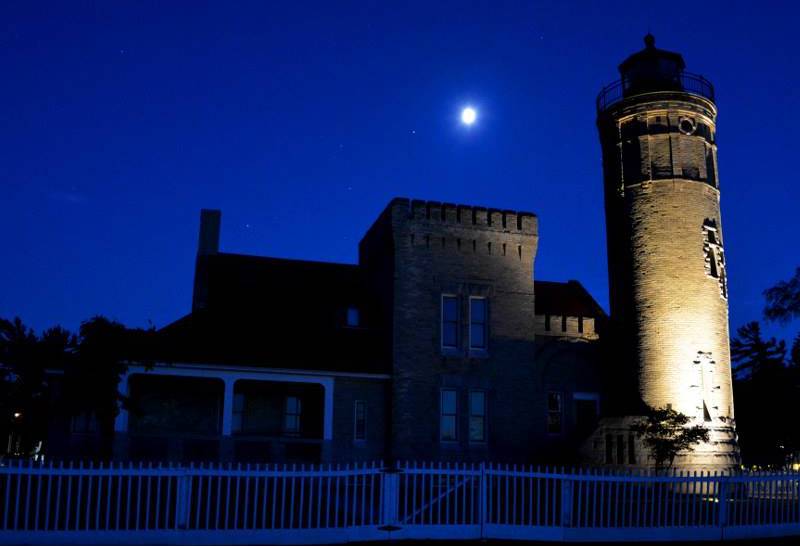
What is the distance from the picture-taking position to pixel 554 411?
2445 cm

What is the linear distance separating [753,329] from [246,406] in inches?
1386

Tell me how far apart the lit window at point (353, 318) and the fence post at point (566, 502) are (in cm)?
1224

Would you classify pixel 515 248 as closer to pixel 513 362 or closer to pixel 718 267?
pixel 513 362

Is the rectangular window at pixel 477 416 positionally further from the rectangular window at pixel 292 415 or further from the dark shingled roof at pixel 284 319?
the rectangular window at pixel 292 415

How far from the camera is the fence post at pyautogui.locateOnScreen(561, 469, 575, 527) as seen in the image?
505 inches

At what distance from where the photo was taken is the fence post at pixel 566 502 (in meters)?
12.8

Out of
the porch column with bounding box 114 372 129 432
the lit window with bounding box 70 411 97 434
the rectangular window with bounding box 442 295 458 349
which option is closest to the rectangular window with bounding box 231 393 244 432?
the porch column with bounding box 114 372 129 432

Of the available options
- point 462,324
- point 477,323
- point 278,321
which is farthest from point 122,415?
point 477,323

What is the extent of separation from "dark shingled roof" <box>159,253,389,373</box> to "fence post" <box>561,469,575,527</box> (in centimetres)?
976

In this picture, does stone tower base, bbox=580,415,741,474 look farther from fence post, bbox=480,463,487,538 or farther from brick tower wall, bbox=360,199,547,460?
fence post, bbox=480,463,487,538

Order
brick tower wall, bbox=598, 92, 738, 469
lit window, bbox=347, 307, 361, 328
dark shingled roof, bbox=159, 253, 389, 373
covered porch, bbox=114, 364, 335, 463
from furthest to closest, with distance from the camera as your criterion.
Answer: lit window, bbox=347, 307, 361, 328
brick tower wall, bbox=598, 92, 738, 469
dark shingled roof, bbox=159, 253, 389, 373
covered porch, bbox=114, 364, 335, 463

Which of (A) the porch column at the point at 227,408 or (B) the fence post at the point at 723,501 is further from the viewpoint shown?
(A) the porch column at the point at 227,408

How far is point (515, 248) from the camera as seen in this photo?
24406 mm

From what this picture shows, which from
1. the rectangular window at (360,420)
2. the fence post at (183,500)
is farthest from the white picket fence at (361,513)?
the rectangular window at (360,420)
